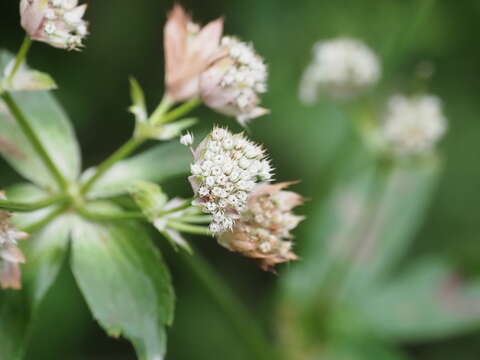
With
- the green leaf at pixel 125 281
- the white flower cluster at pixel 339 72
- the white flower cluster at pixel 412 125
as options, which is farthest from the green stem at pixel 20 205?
the white flower cluster at pixel 412 125

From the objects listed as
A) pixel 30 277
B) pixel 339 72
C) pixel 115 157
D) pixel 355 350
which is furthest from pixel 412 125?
pixel 30 277

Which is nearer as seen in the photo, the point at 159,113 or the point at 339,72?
the point at 159,113

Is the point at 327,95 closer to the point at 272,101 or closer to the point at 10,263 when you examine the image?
the point at 272,101

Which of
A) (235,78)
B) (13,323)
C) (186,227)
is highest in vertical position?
(235,78)

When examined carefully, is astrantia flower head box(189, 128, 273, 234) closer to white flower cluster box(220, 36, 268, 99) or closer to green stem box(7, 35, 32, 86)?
white flower cluster box(220, 36, 268, 99)

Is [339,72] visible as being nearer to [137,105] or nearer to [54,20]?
[137,105]

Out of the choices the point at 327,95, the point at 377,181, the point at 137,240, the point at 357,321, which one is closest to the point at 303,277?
the point at 357,321

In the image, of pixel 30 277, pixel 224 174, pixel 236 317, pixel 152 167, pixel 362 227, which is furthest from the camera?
pixel 362 227
